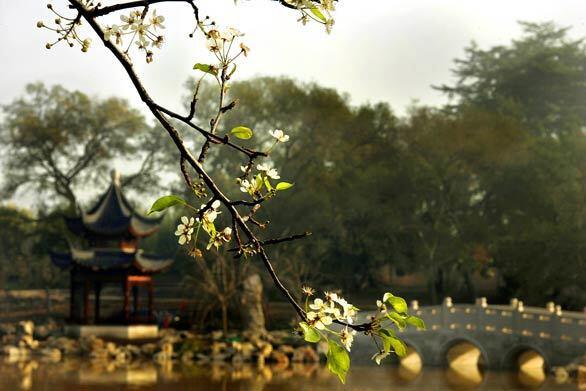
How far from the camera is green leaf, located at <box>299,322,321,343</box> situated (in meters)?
2.55

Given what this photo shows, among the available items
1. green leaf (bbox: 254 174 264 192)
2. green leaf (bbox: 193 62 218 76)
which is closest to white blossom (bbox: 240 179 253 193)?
green leaf (bbox: 254 174 264 192)

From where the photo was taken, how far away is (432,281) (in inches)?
1364

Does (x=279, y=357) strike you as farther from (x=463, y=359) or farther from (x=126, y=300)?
(x=126, y=300)

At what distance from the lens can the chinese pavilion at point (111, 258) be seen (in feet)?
101

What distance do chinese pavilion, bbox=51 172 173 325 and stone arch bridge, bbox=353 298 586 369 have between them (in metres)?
8.12

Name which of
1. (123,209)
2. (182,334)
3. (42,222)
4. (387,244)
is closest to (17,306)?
(42,222)

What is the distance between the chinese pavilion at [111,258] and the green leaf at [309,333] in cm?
2836

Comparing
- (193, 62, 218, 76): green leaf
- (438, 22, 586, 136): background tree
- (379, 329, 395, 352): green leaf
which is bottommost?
(379, 329, 395, 352): green leaf

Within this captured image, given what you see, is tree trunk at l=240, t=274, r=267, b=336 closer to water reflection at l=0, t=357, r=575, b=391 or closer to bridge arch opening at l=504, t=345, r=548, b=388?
water reflection at l=0, t=357, r=575, b=391

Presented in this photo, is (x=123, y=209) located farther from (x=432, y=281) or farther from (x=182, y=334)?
(x=432, y=281)

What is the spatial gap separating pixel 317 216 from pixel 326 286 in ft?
11.5

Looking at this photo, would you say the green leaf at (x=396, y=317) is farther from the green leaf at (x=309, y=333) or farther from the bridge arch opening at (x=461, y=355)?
the bridge arch opening at (x=461, y=355)

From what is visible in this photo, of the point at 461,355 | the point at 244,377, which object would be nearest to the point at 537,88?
the point at 461,355

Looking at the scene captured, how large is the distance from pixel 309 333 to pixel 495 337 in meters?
23.5
